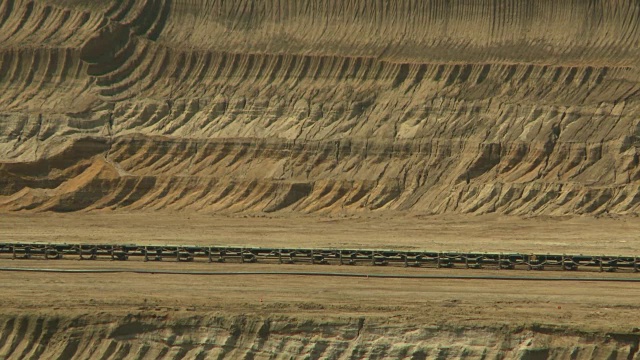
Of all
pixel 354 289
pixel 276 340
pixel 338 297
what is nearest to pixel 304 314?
pixel 276 340

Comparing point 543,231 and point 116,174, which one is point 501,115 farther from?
point 116,174

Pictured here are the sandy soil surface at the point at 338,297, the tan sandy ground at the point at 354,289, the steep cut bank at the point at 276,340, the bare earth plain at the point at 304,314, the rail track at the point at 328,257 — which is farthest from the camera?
the rail track at the point at 328,257

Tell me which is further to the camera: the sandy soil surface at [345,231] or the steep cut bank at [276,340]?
the sandy soil surface at [345,231]

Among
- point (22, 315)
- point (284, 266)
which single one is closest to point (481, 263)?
point (284, 266)

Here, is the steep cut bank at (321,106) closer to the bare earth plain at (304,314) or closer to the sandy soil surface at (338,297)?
the bare earth plain at (304,314)

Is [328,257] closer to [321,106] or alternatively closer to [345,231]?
[345,231]

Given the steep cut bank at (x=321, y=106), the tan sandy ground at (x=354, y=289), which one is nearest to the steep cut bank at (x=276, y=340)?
the tan sandy ground at (x=354, y=289)
